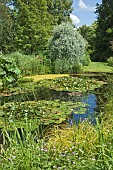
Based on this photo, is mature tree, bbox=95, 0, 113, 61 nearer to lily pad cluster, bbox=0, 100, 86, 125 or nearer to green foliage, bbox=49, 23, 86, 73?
green foliage, bbox=49, 23, 86, 73

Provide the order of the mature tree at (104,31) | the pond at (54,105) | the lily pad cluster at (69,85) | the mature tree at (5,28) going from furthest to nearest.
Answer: the mature tree at (104,31), the mature tree at (5,28), the lily pad cluster at (69,85), the pond at (54,105)

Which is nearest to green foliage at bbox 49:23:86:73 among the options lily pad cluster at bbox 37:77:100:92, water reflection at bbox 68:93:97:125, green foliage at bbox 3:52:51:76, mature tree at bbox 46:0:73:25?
green foliage at bbox 3:52:51:76

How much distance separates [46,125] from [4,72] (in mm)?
4803

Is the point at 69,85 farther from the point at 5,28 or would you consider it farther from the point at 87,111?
the point at 5,28

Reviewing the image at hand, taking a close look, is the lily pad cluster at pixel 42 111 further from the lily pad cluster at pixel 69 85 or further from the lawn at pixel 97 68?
the lawn at pixel 97 68

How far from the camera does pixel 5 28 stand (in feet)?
79.2

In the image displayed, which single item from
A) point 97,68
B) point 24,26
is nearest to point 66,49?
point 97,68

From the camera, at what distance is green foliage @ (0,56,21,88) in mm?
10086

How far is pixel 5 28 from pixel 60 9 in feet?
33.0

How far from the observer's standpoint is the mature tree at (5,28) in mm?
23402

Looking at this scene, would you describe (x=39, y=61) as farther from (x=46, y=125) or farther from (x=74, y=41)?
(x=46, y=125)

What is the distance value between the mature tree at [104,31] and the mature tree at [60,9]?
549 cm

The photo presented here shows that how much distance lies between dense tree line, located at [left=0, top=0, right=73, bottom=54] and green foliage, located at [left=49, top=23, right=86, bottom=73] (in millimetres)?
9070

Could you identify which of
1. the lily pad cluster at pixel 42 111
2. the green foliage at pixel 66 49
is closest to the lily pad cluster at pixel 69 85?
the lily pad cluster at pixel 42 111
